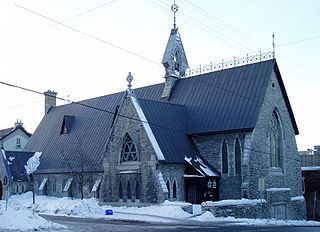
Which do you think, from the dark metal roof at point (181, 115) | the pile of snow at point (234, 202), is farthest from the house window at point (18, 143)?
the pile of snow at point (234, 202)

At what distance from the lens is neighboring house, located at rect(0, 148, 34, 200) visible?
153 feet

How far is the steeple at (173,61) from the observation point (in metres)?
42.9

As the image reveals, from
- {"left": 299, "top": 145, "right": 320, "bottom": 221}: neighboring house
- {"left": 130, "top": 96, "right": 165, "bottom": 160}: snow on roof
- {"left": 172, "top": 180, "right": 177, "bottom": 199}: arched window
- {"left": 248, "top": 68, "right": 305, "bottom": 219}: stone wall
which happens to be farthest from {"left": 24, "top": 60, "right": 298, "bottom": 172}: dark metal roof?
{"left": 299, "top": 145, "right": 320, "bottom": 221}: neighboring house

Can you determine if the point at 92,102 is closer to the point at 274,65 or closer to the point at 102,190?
the point at 102,190

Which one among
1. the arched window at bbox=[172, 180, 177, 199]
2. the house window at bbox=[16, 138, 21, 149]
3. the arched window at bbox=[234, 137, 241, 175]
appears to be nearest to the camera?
the arched window at bbox=[172, 180, 177, 199]

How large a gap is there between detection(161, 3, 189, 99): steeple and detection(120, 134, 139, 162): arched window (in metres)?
8.43

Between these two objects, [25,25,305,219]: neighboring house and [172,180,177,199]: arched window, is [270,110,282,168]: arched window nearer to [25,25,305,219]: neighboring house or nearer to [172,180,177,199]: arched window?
[25,25,305,219]: neighboring house

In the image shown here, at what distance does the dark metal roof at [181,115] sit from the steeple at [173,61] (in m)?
0.73

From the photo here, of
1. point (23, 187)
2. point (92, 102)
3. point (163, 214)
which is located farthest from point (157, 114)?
point (23, 187)

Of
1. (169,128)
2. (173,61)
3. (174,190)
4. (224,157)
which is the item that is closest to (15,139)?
(173,61)

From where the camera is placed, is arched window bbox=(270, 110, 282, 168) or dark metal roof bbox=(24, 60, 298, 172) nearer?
dark metal roof bbox=(24, 60, 298, 172)

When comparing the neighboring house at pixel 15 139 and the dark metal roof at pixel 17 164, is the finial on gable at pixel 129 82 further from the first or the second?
the neighboring house at pixel 15 139

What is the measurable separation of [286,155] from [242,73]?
745cm

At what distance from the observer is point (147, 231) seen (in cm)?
1950
